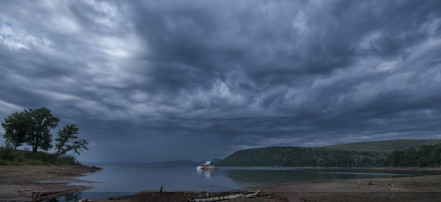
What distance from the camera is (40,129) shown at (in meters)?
90.6

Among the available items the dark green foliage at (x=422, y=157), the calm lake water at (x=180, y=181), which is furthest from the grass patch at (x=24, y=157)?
the dark green foliage at (x=422, y=157)

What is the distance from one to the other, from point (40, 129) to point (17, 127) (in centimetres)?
660

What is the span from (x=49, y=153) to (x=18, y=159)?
29.9 metres

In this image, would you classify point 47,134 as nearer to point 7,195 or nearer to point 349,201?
point 7,195

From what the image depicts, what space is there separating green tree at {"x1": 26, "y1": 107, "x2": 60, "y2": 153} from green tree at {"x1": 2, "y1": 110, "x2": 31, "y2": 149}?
4.41 ft

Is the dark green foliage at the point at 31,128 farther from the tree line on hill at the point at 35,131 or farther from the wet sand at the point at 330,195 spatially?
the wet sand at the point at 330,195

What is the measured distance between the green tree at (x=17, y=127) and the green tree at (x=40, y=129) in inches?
52.9

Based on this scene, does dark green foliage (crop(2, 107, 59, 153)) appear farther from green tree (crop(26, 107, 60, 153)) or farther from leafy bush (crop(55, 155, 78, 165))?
leafy bush (crop(55, 155, 78, 165))

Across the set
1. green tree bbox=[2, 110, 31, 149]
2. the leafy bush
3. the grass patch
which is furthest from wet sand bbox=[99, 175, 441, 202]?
the leafy bush

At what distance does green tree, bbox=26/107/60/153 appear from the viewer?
89.1 m

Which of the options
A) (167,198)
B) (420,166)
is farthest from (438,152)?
(167,198)

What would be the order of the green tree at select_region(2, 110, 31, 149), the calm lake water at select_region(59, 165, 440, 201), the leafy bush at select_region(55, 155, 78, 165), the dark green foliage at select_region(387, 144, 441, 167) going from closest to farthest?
the calm lake water at select_region(59, 165, 440, 201) < the green tree at select_region(2, 110, 31, 149) < the leafy bush at select_region(55, 155, 78, 165) < the dark green foliage at select_region(387, 144, 441, 167)

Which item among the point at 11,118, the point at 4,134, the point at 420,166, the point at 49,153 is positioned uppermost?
the point at 11,118

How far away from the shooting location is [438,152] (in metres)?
170
